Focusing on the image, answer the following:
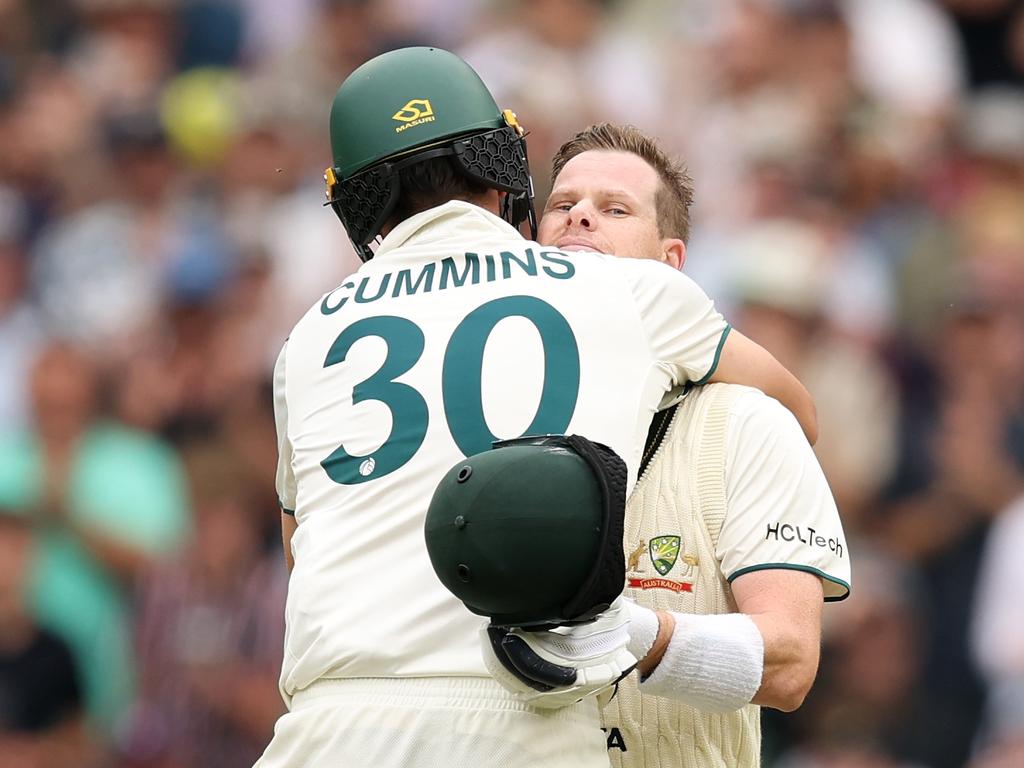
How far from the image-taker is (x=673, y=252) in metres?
4.90

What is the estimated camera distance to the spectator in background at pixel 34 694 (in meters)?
7.76

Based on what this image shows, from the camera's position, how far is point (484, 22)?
9.88 metres

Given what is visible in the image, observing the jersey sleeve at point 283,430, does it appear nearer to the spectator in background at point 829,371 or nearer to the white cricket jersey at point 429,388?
the white cricket jersey at point 429,388

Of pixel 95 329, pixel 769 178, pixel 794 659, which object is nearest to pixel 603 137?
pixel 794 659

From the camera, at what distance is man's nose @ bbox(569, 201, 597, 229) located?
4.65 m

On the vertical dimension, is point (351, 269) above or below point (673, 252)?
below

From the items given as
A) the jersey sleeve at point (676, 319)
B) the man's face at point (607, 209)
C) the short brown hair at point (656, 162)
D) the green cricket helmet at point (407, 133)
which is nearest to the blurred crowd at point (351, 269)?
the short brown hair at point (656, 162)

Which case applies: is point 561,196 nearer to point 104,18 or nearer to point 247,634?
point 247,634

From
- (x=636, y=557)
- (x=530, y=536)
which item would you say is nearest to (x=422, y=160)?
(x=636, y=557)

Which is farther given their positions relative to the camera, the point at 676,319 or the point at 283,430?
the point at 283,430

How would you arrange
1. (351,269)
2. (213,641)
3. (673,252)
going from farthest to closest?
(351,269) → (213,641) → (673,252)

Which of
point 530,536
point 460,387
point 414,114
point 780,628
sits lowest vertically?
point 780,628

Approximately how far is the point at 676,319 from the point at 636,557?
56 cm

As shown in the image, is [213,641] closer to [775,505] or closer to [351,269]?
[351,269]
